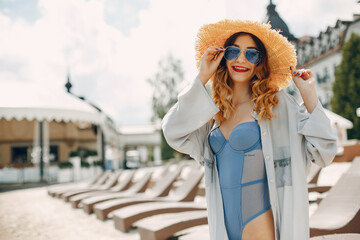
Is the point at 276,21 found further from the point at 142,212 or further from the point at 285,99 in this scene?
the point at 142,212

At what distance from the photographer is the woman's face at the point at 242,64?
184cm

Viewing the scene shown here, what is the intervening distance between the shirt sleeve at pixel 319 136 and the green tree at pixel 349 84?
29420 millimetres

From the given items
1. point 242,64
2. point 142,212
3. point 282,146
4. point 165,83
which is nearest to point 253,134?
point 282,146

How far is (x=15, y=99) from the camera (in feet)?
47.4

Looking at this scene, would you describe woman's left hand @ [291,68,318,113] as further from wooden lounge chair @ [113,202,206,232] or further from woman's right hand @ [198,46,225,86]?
wooden lounge chair @ [113,202,206,232]

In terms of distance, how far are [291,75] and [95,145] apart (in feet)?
80.5

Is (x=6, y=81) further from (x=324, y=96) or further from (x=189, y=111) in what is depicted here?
(x=324, y=96)

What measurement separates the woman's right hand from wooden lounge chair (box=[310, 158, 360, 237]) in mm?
1931

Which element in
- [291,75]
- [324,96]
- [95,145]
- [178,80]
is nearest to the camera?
[291,75]

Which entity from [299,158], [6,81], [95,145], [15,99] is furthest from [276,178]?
[95,145]

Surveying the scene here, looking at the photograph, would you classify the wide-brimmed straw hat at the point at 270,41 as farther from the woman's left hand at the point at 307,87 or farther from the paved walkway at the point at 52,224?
the paved walkway at the point at 52,224

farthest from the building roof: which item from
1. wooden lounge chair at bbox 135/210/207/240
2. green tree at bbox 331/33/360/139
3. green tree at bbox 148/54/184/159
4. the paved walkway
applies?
green tree at bbox 148/54/184/159

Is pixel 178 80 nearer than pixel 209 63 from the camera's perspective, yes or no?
No

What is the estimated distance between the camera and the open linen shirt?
1588mm
